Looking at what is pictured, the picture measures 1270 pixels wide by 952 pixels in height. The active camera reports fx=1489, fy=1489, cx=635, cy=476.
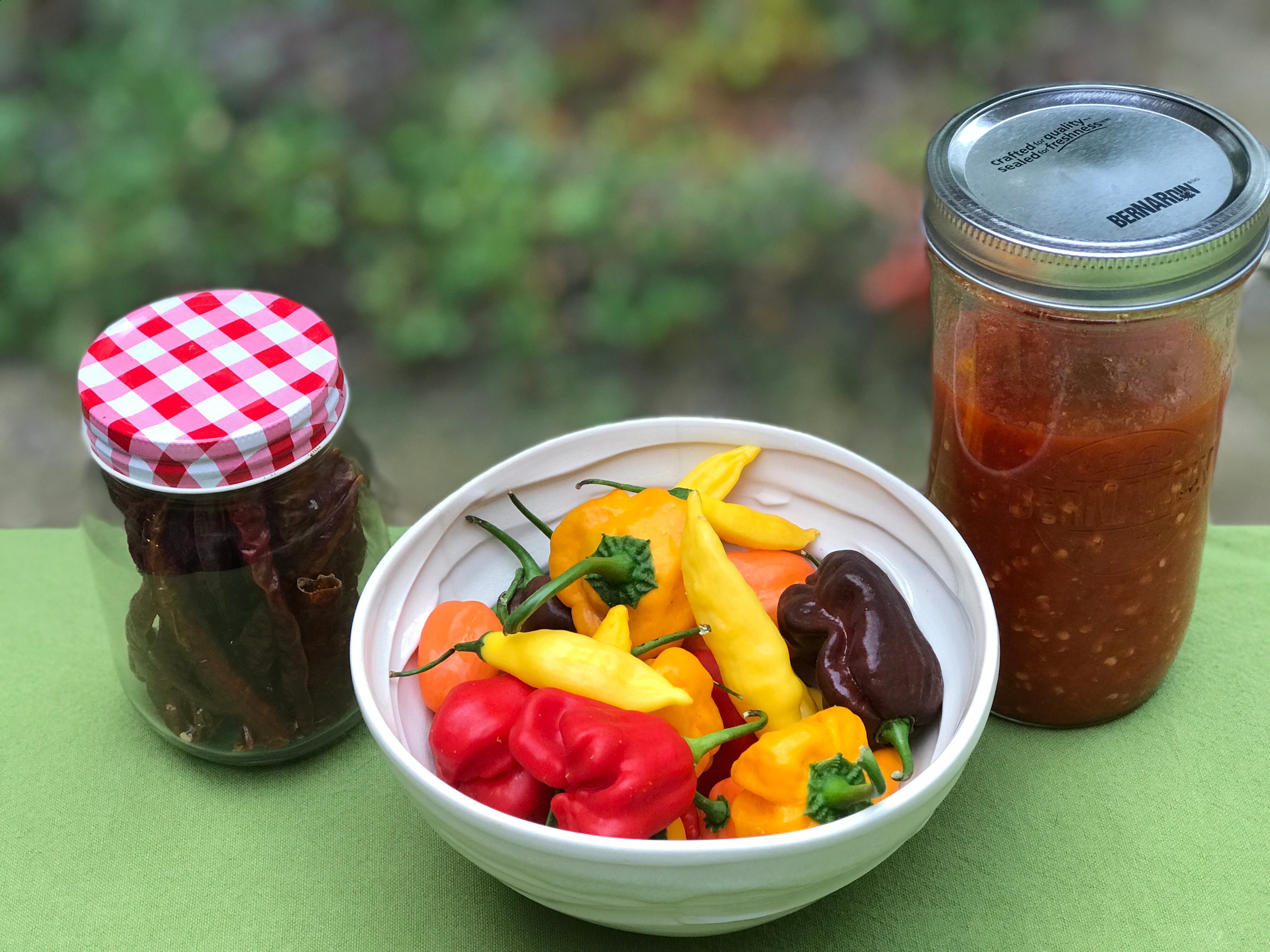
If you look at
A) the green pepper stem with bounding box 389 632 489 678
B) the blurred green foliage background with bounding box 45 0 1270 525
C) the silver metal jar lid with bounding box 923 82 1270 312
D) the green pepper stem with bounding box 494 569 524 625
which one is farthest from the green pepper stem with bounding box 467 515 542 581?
the blurred green foliage background with bounding box 45 0 1270 525

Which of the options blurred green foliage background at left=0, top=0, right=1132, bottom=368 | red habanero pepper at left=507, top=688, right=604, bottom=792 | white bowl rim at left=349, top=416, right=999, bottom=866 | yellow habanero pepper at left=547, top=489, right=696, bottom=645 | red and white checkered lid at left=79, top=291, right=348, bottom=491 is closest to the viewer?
white bowl rim at left=349, top=416, right=999, bottom=866

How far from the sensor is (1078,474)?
1.47m

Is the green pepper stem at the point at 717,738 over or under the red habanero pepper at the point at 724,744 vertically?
over

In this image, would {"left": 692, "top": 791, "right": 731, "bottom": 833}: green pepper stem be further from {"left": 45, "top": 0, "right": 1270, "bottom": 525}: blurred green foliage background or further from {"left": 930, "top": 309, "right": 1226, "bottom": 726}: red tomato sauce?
{"left": 45, "top": 0, "right": 1270, "bottom": 525}: blurred green foliage background

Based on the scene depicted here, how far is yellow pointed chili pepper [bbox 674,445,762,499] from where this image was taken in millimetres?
1596

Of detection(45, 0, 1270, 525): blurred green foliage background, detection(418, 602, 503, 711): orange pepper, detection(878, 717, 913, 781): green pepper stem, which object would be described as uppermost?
detection(418, 602, 503, 711): orange pepper

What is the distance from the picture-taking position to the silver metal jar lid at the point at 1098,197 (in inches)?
52.1

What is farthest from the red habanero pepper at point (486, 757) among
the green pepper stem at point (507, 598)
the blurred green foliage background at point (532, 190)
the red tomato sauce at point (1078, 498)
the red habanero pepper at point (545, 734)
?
the blurred green foliage background at point (532, 190)

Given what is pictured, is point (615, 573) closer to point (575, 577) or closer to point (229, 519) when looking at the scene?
point (575, 577)

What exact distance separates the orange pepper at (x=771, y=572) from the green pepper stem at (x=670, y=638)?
99 mm

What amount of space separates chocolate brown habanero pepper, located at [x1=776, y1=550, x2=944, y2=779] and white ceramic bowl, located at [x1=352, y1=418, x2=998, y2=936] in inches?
1.5

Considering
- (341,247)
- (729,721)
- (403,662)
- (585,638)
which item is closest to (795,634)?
(729,721)

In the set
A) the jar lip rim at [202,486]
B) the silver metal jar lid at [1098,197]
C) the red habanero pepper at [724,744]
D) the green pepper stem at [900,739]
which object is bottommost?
the red habanero pepper at [724,744]

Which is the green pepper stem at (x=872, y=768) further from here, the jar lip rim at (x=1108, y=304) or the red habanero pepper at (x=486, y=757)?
the jar lip rim at (x=1108, y=304)
